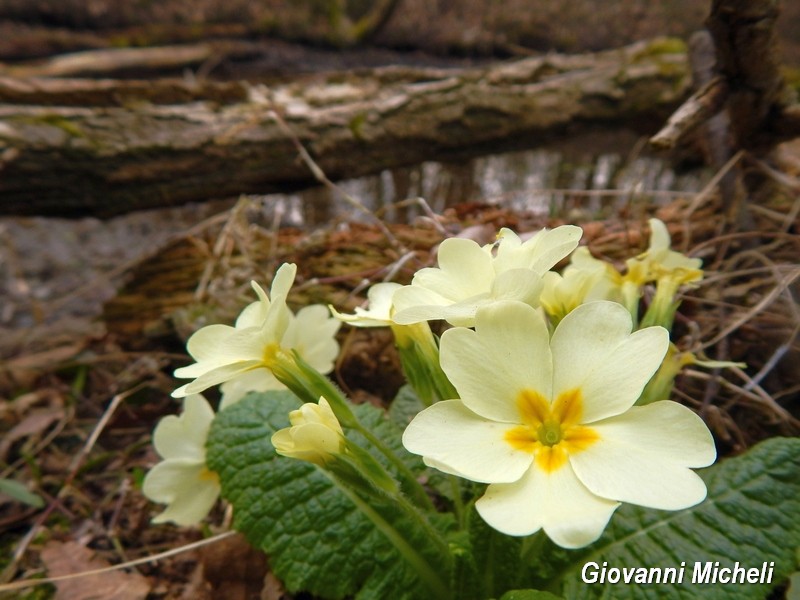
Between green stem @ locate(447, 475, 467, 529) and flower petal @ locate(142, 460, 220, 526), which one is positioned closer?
green stem @ locate(447, 475, 467, 529)

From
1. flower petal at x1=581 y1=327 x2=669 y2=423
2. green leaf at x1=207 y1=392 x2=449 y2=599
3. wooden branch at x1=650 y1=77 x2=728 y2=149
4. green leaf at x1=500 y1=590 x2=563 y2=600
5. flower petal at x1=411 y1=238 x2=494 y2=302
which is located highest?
wooden branch at x1=650 y1=77 x2=728 y2=149

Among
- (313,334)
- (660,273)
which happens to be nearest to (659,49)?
(660,273)

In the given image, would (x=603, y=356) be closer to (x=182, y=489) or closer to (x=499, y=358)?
(x=499, y=358)

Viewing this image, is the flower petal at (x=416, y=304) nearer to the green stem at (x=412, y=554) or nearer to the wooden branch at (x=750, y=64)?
the green stem at (x=412, y=554)

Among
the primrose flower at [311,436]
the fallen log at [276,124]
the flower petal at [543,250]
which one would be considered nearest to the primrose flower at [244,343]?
the primrose flower at [311,436]

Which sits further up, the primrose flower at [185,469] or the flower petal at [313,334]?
the flower petal at [313,334]

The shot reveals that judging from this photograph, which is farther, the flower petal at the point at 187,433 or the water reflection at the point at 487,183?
the water reflection at the point at 487,183

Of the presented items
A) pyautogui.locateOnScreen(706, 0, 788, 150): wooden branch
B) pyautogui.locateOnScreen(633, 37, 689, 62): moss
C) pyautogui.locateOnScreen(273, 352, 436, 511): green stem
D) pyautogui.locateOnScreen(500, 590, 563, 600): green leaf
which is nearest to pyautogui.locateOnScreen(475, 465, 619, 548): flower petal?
pyautogui.locateOnScreen(500, 590, 563, 600): green leaf

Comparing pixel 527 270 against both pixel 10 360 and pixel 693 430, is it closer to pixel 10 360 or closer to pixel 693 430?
pixel 693 430

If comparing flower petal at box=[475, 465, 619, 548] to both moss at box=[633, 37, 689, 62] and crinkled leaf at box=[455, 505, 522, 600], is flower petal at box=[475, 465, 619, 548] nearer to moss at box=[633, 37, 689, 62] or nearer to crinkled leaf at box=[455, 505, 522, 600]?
crinkled leaf at box=[455, 505, 522, 600]
